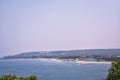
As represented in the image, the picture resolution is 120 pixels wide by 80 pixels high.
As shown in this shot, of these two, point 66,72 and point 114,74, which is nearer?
point 114,74

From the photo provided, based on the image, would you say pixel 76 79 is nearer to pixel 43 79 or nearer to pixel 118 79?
pixel 43 79

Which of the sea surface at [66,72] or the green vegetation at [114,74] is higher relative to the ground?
the green vegetation at [114,74]

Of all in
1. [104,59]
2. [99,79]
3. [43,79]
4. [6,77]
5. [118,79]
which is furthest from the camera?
[104,59]

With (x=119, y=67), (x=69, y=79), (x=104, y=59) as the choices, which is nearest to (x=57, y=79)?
(x=69, y=79)

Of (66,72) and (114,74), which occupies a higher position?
(114,74)

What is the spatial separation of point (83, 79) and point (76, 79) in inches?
65.5

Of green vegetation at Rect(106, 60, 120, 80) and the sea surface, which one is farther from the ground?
green vegetation at Rect(106, 60, 120, 80)

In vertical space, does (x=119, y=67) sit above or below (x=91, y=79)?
above

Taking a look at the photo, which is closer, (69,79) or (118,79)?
(118,79)

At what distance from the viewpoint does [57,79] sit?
5956 cm

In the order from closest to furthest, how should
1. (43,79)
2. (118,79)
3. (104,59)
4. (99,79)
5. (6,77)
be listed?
(6,77) < (118,79) < (99,79) < (43,79) < (104,59)

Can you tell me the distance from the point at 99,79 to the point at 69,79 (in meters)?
7.00

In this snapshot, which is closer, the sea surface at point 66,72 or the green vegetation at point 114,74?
the green vegetation at point 114,74

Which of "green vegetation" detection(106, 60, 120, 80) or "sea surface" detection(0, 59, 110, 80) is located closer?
"green vegetation" detection(106, 60, 120, 80)
